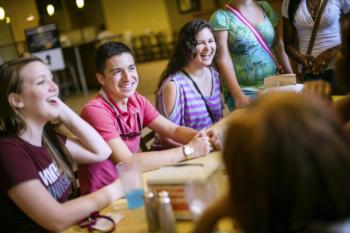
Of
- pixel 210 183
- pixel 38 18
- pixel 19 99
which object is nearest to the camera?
pixel 210 183

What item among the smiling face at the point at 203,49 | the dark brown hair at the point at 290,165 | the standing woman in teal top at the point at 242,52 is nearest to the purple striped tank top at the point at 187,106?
the smiling face at the point at 203,49

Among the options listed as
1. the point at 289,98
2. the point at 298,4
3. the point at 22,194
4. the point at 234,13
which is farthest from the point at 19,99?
the point at 298,4

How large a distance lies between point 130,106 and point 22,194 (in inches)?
36.1

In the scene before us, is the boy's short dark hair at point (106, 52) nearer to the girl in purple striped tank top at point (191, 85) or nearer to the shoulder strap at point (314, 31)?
the girl in purple striped tank top at point (191, 85)

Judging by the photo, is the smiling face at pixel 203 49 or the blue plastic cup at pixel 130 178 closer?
the blue plastic cup at pixel 130 178

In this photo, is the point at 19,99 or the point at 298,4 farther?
the point at 298,4

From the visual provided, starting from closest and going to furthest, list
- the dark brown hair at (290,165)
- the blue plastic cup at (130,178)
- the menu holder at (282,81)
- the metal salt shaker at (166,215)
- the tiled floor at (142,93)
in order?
1. the dark brown hair at (290,165)
2. the metal salt shaker at (166,215)
3. the blue plastic cup at (130,178)
4. the menu holder at (282,81)
5. the tiled floor at (142,93)

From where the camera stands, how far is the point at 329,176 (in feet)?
2.09

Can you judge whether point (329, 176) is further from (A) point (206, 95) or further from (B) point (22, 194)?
(A) point (206, 95)

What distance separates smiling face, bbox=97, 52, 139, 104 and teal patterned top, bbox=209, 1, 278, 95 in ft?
2.78

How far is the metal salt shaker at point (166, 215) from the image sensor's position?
121 centimetres

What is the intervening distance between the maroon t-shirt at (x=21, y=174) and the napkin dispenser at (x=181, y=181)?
43 cm

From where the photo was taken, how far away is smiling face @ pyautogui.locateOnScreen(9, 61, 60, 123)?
1550 millimetres

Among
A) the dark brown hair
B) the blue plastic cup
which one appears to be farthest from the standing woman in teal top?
the dark brown hair
